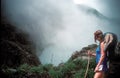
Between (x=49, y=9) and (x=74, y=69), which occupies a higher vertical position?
(x=49, y=9)

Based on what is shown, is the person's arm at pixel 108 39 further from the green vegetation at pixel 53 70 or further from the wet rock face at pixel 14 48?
the wet rock face at pixel 14 48

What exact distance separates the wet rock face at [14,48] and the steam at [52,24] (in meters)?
0.15

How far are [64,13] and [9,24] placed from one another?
1.31m

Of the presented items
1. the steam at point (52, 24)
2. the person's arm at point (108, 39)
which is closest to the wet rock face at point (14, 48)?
the steam at point (52, 24)

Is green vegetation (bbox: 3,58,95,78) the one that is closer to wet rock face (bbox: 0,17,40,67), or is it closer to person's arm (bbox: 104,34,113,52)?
wet rock face (bbox: 0,17,40,67)

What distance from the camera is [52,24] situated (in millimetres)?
8672

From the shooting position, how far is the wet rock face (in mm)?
8531

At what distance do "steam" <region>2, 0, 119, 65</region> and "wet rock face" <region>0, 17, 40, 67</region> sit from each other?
0.15m

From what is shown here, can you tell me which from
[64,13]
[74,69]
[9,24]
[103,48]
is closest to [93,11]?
[64,13]

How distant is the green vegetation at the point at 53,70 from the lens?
830 cm

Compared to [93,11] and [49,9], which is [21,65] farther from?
[93,11]

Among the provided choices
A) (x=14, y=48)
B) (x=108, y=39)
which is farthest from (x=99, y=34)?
(x=14, y=48)

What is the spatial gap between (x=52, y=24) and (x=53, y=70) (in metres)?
1.10

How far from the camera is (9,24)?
859 cm
